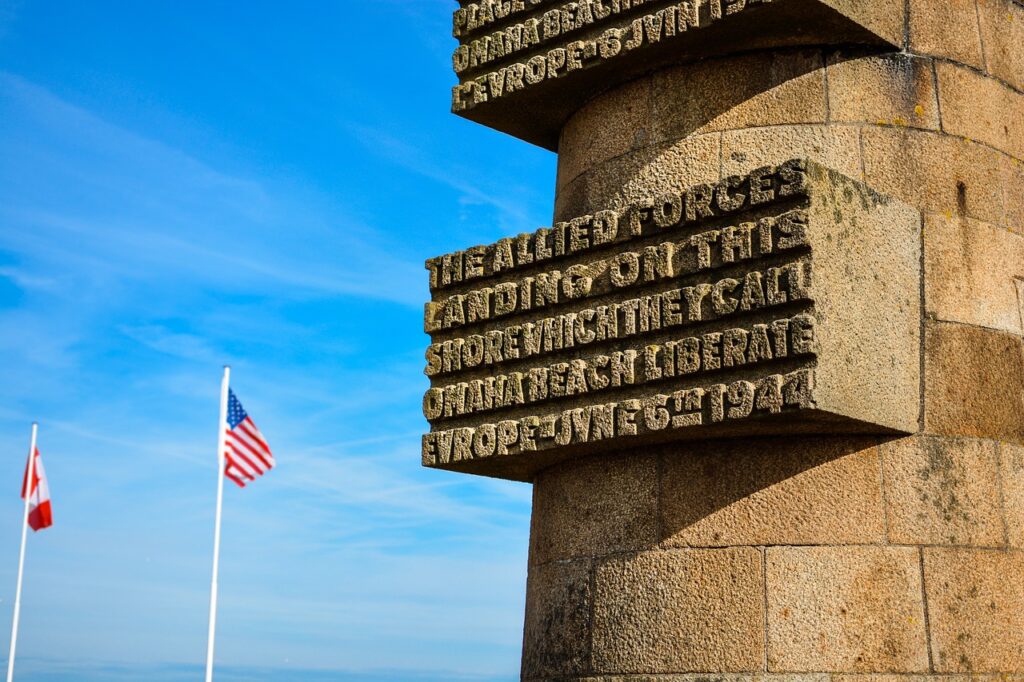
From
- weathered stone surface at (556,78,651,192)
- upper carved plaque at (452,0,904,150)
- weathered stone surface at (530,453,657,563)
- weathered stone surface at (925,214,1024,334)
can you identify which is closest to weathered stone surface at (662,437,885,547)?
weathered stone surface at (530,453,657,563)

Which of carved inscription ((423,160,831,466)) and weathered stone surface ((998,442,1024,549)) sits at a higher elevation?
carved inscription ((423,160,831,466))

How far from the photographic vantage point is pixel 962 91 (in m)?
9.23

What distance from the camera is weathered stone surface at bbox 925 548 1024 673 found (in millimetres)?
7898

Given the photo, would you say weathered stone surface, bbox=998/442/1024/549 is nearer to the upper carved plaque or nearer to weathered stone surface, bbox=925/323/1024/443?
weathered stone surface, bbox=925/323/1024/443

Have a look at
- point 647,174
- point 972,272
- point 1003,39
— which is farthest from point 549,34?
point 972,272

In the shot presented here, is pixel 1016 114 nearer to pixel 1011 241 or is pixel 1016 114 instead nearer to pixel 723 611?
pixel 1011 241

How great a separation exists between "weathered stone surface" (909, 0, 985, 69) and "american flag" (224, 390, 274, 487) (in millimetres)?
19134

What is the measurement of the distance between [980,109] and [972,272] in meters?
1.33

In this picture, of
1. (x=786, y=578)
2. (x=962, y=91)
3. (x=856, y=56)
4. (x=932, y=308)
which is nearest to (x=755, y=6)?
(x=856, y=56)

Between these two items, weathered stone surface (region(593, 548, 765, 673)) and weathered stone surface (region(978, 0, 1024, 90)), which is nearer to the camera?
weathered stone surface (region(593, 548, 765, 673))

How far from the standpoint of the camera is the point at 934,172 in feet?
29.1

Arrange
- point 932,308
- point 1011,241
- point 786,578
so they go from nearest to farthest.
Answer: point 786,578 < point 932,308 < point 1011,241

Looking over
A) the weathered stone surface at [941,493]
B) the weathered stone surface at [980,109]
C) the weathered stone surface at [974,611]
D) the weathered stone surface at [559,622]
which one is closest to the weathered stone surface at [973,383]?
the weathered stone surface at [941,493]

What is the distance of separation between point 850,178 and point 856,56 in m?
1.34
